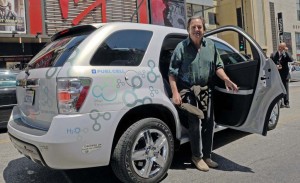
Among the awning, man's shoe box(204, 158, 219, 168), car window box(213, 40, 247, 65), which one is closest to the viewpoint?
man's shoe box(204, 158, 219, 168)

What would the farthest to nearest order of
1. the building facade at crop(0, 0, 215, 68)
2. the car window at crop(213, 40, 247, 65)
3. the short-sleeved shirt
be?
the building facade at crop(0, 0, 215, 68), the car window at crop(213, 40, 247, 65), the short-sleeved shirt

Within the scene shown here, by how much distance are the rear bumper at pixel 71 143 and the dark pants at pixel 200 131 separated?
1144 mm

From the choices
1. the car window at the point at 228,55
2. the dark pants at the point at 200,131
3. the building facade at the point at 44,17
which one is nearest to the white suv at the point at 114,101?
the dark pants at the point at 200,131

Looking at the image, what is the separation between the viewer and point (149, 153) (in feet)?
12.4

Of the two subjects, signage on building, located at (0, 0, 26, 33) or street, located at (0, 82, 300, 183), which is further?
signage on building, located at (0, 0, 26, 33)

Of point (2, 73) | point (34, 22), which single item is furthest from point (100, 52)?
point (34, 22)

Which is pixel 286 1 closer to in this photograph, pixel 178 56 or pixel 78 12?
pixel 78 12

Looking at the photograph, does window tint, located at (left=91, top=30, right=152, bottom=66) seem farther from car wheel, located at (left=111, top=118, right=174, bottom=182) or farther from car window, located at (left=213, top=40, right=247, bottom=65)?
car window, located at (left=213, top=40, right=247, bottom=65)

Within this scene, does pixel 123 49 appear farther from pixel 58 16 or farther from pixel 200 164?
pixel 58 16

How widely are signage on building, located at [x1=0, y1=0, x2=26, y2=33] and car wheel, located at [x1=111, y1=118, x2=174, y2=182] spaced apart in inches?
547

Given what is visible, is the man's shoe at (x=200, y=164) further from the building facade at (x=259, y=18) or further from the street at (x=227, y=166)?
the building facade at (x=259, y=18)

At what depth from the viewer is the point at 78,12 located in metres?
18.3

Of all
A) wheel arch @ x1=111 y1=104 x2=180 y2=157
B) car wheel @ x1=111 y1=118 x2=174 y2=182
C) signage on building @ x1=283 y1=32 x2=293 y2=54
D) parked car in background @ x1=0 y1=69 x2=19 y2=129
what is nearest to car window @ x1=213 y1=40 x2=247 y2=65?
wheel arch @ x1=111 y1=104 x2=180 y2=157

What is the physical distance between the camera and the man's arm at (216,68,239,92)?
420cm
